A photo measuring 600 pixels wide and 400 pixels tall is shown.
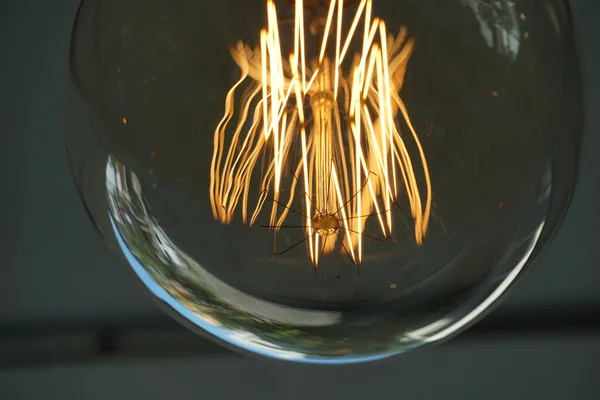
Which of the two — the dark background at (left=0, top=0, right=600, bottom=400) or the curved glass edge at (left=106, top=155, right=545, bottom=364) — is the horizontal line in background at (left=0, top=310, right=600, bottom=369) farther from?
the curved glass edge at (left=106, top=155, right=545, bottom=364)

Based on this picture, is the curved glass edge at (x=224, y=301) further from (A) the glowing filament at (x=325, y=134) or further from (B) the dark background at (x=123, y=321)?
(B) the dark background at (x=123, y=321)

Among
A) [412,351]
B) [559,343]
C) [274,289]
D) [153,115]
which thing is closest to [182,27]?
[153,115]

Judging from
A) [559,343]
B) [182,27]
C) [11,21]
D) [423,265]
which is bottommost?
[559,343]

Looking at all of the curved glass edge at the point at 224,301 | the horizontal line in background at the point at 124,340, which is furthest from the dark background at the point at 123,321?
the curved glass edge at the point at 224,301

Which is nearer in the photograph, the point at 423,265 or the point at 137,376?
the point at 423,265

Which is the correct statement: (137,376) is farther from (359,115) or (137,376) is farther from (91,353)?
(359,115)

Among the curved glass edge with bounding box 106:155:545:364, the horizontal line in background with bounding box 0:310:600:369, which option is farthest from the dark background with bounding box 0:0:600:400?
the curved glass edge with bounding box 106:155:545:364

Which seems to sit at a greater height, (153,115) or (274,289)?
(153,115)
